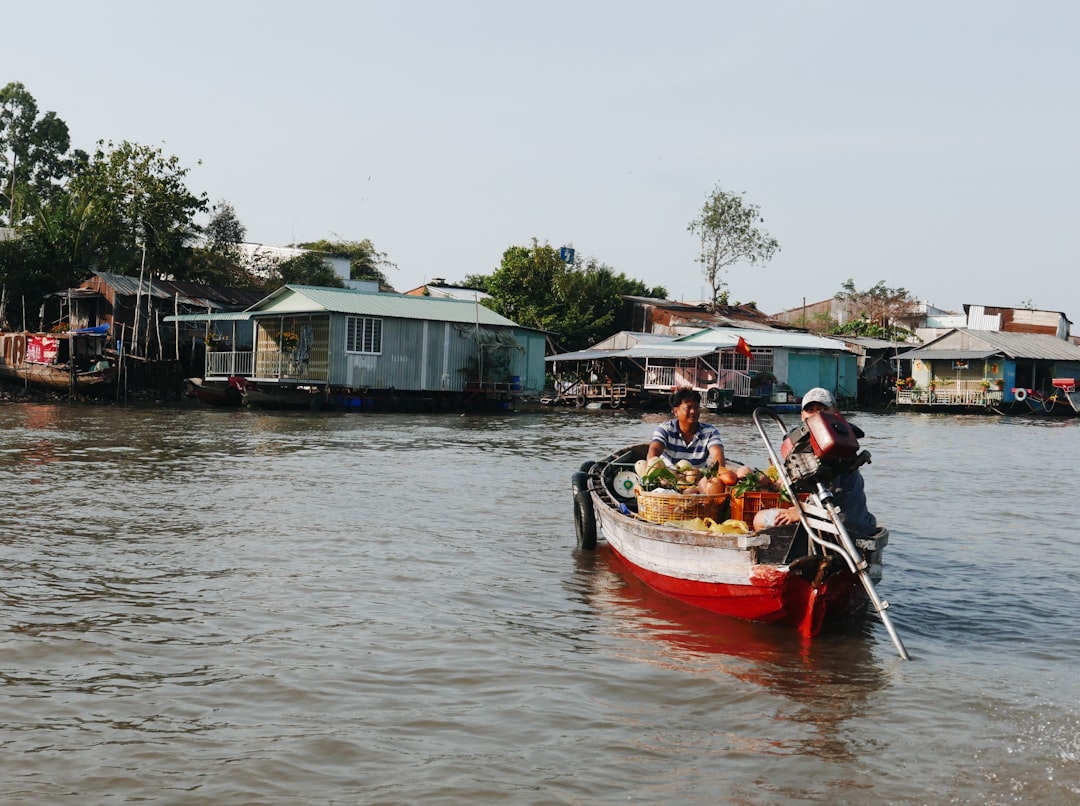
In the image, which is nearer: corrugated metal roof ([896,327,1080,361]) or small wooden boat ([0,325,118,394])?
small wooden boat ([0,325,118,394])

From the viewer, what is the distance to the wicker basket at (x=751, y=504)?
7539mm

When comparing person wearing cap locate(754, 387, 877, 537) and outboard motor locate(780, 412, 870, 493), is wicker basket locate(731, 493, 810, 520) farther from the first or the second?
outboard motor locate(780, 412, 870, 493)

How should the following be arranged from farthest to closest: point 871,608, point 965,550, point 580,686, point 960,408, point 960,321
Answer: point 960,321 < point 960,408 < point 965,550 < point 871,608 < point 580,686

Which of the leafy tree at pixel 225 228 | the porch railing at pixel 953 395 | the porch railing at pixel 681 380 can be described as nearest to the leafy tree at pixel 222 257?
the leafy tree at pixel 225 228

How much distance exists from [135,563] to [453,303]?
28.8m

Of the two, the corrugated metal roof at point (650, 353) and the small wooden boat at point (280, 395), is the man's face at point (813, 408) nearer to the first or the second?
the small wooden boat at point (280, 395)

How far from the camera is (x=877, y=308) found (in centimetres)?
5850

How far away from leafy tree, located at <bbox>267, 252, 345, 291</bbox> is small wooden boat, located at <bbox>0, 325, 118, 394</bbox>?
13.4 m

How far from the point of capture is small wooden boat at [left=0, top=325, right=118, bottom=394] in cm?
3338

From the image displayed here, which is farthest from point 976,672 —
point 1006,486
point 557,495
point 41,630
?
point 1006,486

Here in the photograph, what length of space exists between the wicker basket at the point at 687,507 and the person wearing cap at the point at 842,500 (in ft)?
2.42

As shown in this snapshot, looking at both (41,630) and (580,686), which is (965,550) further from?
(41,630)

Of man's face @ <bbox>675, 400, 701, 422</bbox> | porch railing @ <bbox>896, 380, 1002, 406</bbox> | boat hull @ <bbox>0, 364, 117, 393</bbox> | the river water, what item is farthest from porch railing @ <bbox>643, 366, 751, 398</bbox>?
man's face @ <bbox>675, 400, 701, 422</bbox>

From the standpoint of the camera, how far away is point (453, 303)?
3703 cm
